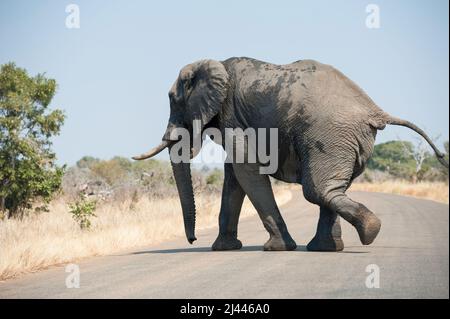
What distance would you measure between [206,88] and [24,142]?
7614 millimetres

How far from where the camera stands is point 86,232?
18.4 metres

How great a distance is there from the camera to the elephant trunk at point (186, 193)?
1483 cm

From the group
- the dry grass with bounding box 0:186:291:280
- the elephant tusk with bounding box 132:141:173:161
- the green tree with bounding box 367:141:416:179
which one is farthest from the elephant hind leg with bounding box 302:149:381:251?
the green tree with bounding box 367:141:416:179

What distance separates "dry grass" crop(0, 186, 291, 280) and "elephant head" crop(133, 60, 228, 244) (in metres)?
1.70

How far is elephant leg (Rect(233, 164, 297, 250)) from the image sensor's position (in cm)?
1399

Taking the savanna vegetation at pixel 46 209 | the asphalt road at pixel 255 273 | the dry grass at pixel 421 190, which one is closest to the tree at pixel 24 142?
the savanna vegetation at pixel 46 209

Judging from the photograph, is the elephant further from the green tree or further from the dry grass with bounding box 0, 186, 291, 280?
the green tree

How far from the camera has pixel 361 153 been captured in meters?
13.6

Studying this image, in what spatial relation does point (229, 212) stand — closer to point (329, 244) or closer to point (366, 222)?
point (329, 244)

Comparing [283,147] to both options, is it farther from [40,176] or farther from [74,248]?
[40,176]

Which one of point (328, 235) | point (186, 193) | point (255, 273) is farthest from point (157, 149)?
point (255, 273)
